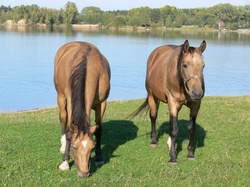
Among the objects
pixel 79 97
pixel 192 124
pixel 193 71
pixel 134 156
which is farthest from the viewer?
pixel 192 124

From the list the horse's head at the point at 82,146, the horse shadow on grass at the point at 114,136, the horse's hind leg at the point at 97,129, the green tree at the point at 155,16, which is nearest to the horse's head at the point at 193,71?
the horse's hind leg at the point at 97,129

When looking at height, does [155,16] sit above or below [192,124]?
above

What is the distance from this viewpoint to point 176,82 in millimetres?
6141

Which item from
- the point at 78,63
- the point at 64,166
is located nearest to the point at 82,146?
the point at 64,166

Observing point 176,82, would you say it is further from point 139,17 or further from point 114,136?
point 139,17

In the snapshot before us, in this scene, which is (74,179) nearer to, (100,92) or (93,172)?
(93,172)

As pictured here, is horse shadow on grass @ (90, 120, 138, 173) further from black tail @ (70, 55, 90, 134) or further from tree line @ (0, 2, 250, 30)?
tree line @ (0, 2, 250, 30)

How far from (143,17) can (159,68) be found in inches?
4844

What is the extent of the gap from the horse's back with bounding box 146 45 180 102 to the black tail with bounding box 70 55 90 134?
175 centimetres

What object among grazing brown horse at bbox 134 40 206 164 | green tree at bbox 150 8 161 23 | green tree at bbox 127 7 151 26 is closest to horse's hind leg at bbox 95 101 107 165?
grazing brown horse at bbox 134 40 206 164

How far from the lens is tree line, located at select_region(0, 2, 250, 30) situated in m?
123

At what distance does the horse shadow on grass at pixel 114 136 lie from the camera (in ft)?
21.3

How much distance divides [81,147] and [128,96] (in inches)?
650

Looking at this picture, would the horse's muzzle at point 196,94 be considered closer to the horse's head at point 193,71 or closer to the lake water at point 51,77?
the horse's head at point 193,71
